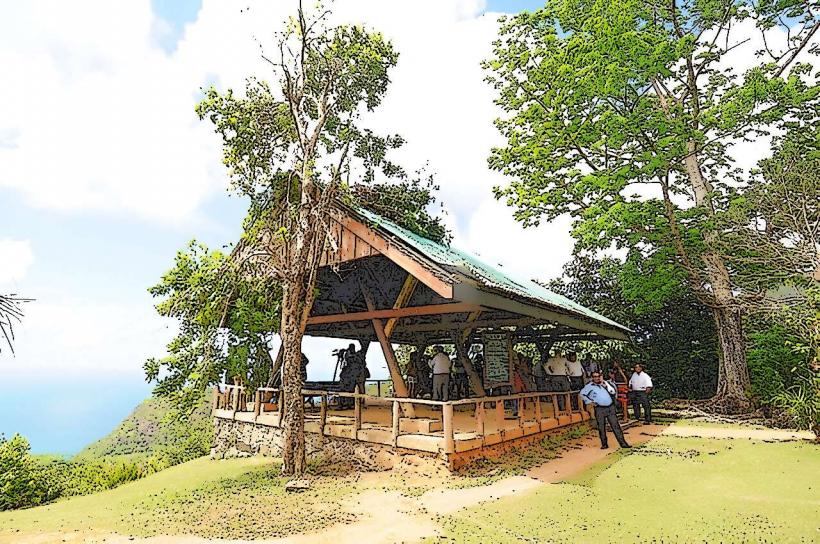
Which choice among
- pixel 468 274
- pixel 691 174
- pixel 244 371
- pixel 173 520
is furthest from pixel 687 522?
pixel 691 174

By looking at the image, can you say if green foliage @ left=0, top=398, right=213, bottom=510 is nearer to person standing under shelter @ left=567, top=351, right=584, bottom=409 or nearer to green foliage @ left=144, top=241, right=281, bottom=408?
green foliage @ left=144, top=241, right=281, bottom=408

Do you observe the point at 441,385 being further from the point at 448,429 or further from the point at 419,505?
the point at 419,505

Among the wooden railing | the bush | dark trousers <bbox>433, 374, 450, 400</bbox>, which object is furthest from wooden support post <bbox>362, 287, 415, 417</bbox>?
the bush

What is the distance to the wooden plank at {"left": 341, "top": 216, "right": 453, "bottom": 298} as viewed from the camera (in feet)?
27.1

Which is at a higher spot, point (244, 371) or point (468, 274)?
point (468, 274)

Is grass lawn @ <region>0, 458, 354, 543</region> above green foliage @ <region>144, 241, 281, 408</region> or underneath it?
underneath

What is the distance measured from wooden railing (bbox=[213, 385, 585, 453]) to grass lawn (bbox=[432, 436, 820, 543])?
1.71 metres

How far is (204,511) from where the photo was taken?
7.12m

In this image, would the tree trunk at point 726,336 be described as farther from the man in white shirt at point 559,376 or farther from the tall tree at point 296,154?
the tall tree at point 296,154

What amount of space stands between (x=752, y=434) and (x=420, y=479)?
9.36 meters

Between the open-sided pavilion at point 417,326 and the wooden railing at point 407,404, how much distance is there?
0.07ft

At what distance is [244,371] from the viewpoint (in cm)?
957

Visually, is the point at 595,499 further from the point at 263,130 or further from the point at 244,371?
the point at 263,130

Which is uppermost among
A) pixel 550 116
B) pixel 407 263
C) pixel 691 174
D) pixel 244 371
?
pixel 550 116
